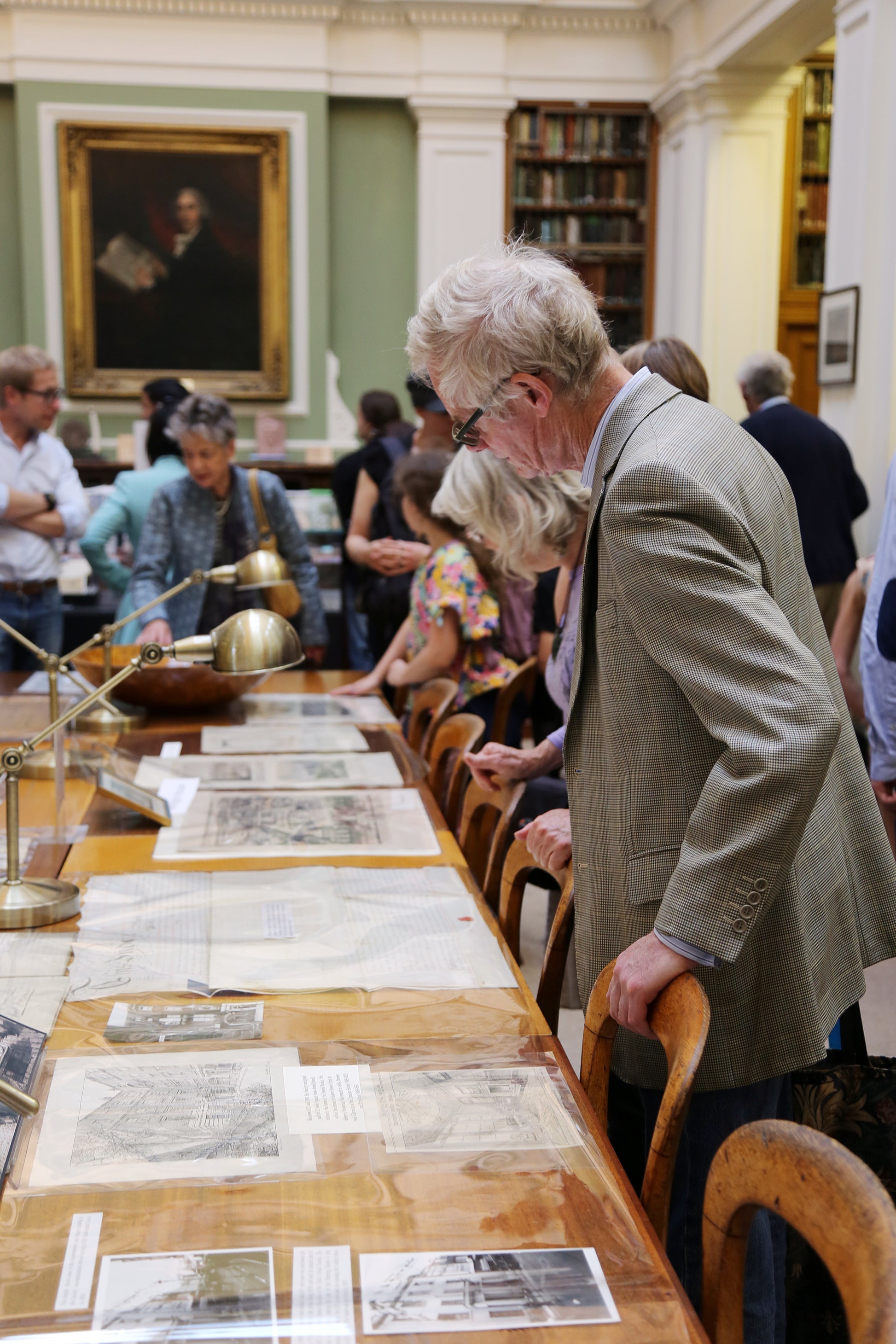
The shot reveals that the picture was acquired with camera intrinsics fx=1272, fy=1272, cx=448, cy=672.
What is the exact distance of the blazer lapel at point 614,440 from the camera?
1.43m

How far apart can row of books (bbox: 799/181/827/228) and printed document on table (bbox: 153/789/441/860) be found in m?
6.69

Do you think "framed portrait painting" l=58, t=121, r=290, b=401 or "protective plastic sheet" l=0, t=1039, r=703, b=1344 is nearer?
"protective plastic sheet" l=0, t=1039, r=703, b=1344

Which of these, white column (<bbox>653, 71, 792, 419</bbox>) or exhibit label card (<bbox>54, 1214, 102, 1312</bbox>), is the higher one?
white column (<bbox>653, 71, 792, 419</bbox>)

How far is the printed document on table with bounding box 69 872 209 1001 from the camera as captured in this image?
1.60 metres

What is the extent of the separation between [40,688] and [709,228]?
5.36 m

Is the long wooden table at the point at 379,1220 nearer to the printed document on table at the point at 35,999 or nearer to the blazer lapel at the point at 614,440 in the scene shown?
the printed document on table at the point at 35,999

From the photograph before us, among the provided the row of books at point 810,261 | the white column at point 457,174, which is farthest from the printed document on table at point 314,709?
the row of books at point 810,261

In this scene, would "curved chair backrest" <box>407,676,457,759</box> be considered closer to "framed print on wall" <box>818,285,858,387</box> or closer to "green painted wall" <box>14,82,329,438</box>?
"framed print on wall" <box>818,285,858,387</box>

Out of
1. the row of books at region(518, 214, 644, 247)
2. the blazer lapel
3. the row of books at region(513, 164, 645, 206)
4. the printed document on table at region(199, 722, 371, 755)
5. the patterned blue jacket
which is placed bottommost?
the printed document on table at region(199, 722, 371, 755)

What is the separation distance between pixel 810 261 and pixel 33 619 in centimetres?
582

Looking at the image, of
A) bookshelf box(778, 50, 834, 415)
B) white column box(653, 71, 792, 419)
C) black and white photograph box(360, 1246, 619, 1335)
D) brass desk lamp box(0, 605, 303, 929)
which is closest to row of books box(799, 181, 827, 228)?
bookshelf box(778, 50, 834, 415)

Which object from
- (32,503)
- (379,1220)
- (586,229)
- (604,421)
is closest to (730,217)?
(586,229)

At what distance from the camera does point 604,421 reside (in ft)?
4.82

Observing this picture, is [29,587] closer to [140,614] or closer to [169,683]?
[169,683]
